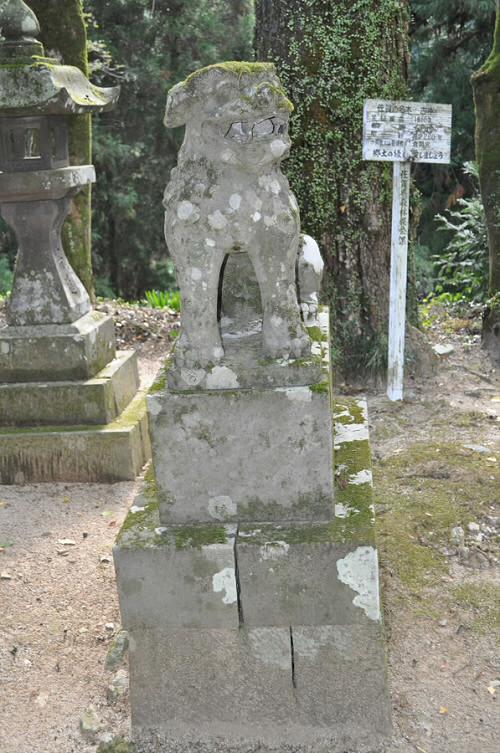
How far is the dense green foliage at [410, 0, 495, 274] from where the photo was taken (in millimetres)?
13406

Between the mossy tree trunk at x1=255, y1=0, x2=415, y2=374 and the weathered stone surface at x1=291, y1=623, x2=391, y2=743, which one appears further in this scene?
the mossy tree trunk at x1=255, y1=0, x2=415, y2=374

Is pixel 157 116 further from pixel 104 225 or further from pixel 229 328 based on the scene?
pixel 229 328

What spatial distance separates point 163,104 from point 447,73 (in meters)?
5.47

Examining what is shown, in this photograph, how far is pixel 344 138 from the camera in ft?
19.3

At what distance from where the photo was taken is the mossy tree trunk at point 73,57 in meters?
7.28

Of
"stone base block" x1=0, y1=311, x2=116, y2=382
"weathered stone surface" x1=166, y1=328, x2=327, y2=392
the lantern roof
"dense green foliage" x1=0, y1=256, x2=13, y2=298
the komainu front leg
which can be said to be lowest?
"dense green foliage" x1=0, y1=256, x2=13, y2=298

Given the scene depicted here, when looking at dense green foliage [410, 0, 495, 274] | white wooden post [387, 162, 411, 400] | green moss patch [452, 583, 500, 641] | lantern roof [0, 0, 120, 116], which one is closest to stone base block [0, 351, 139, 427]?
lantern roof [0, 0, 120, 116]

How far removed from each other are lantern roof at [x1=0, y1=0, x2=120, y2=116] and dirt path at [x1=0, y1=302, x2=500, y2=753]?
101 inches

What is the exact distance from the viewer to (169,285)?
16672 mm

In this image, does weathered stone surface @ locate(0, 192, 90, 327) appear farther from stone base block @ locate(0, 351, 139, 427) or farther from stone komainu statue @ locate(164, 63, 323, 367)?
stone komainu statue @ locate(164, 63, 323, 367)

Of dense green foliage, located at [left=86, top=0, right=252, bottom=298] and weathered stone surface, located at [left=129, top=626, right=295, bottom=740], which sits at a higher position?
dense green foliage, located at [left=86, top=0, right=252, bottom=298]

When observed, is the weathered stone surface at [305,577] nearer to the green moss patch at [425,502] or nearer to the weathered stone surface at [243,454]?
the weathered stone surface at [243,454]

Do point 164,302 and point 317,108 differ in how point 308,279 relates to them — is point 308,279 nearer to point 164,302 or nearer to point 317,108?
point 317,108

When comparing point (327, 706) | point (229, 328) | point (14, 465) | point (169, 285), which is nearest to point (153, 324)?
point (14, 465)
